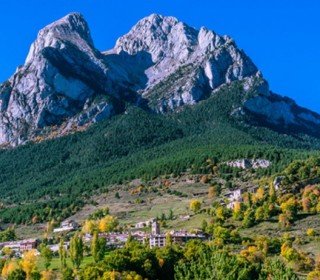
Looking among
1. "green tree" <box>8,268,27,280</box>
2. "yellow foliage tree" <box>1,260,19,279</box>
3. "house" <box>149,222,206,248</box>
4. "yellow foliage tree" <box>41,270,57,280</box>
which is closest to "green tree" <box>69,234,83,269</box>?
"yellow foliage tree" <box>41,270,57,280</box>

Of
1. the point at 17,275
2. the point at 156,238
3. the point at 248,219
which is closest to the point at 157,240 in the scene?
the point at 156,238

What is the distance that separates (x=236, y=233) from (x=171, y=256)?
43926 mm

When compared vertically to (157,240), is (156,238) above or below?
above

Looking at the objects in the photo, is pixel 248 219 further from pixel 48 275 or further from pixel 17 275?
pixel 17 275

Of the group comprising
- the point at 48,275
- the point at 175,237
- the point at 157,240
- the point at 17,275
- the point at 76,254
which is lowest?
the point at 48,275

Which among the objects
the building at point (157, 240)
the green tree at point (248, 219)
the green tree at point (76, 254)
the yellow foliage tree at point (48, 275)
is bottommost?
the yellow foliage tree at point (48, 275)

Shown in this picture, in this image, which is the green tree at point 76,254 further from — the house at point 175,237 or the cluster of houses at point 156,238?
the house at point 175,237

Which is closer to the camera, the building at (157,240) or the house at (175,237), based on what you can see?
the building at (157,240)

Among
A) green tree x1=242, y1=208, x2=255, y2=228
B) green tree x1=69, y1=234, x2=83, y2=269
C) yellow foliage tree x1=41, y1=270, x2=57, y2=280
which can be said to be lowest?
yellow foliage tree x1=41, y1=270, x2=57, y2=280

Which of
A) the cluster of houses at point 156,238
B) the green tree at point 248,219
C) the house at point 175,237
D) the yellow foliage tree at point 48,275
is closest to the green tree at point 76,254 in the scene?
the yellow foliage tree at point 48,275

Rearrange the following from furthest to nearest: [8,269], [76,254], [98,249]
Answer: [98,249]
[8,269]
[76,254]

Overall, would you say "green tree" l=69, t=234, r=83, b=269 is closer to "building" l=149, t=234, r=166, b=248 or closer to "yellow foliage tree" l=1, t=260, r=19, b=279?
"yellow foliage tree" l=1, t=260, r=19, b=279

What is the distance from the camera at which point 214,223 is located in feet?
634

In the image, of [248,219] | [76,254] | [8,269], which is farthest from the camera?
[248,219]
